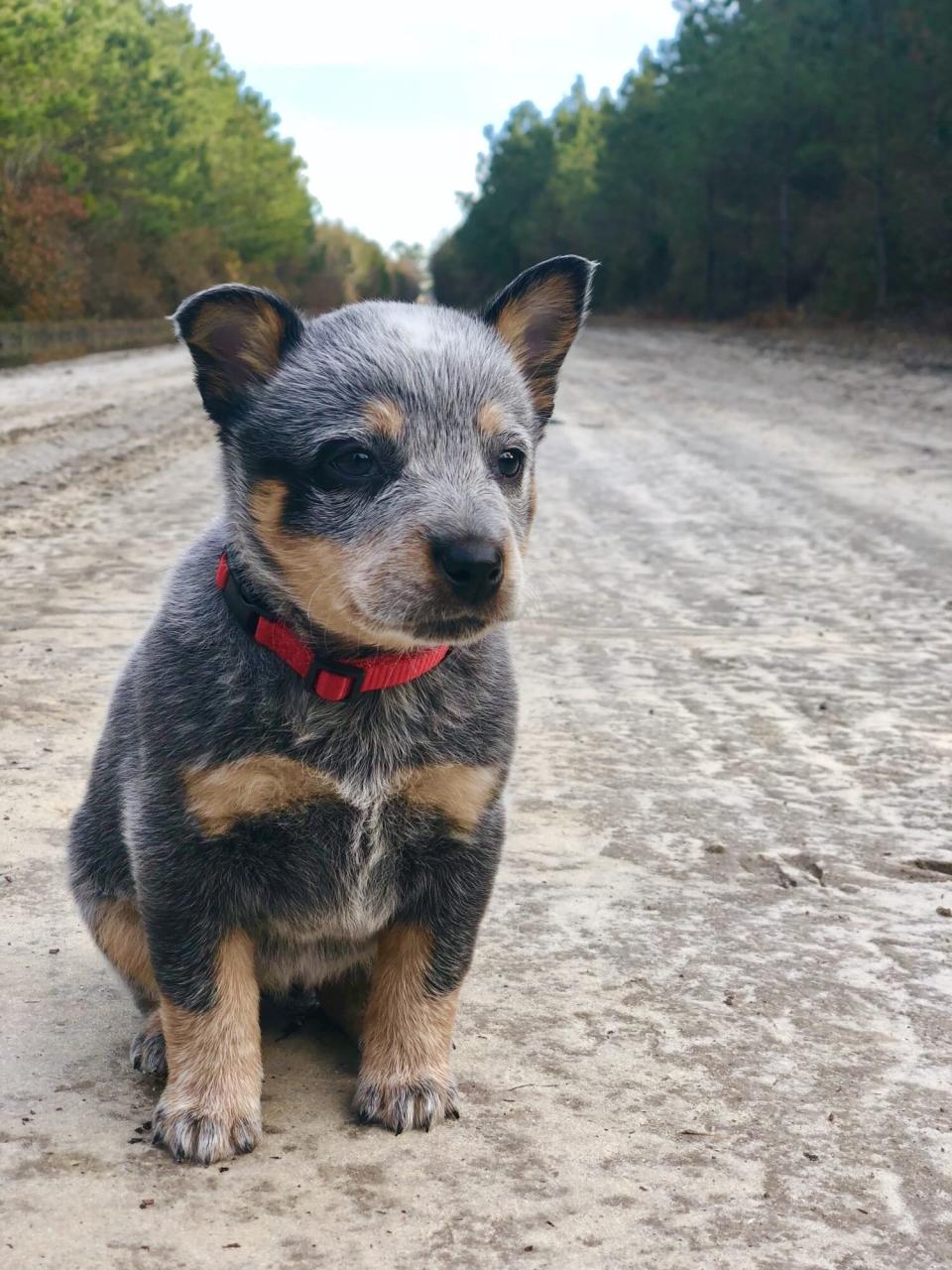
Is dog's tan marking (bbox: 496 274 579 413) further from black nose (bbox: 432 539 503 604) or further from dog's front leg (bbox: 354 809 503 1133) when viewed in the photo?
dog's front leg (bbox: 354 809 503 1133)

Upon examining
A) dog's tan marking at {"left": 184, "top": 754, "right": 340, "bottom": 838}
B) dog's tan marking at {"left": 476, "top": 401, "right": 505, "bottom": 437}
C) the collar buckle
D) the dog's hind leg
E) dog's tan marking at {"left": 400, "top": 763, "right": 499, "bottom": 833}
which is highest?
dog's tan marking at {"left": 476, "top": 401, "right": 505, "bottom": 437}

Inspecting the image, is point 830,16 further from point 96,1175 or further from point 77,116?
point 96,1175

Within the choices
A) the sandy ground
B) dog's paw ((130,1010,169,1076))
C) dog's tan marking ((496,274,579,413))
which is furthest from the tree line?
dog's paw ((130,1010,169,1076))

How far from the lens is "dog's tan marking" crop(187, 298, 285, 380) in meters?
3.30

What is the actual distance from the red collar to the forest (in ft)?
115

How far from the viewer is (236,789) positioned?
121 inches

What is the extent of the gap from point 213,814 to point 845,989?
1885 mm

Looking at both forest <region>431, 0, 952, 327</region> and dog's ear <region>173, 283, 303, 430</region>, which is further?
forest <region>431, 0, 952, 327</region>

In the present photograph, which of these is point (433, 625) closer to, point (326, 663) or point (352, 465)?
point (326, 663)

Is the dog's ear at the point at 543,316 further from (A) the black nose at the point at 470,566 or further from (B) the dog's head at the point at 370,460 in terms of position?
(A) the black nose at the point at 470,566

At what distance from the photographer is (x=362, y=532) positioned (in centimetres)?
313

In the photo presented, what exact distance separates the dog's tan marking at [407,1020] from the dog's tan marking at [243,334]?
4.38 feet

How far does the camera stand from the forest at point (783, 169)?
3669 centimetres

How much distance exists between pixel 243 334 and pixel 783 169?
2028 inches
